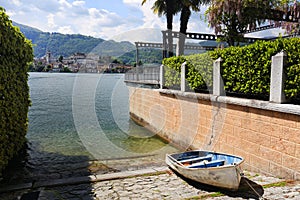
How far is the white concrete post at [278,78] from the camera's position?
17.5 feet

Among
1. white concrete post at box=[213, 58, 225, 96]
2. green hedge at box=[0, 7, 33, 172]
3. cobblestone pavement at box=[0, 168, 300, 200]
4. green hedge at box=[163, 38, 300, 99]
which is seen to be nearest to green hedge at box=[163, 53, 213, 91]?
green hedge at box=[163, 38, 300, 99]

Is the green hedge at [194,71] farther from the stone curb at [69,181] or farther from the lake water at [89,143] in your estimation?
the stone curb at [69,181]

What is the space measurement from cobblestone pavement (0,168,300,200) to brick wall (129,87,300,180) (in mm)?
421

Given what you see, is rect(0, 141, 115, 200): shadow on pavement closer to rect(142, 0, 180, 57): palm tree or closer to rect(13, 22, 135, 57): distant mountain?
rect(13, 22, 135, 57): distant mountain

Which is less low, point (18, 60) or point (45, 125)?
point (18, 60)

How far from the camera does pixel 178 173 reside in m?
5.96

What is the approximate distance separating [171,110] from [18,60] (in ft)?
21.2

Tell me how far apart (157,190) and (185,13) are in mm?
12650

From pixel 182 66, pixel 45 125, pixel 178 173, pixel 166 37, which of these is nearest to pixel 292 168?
pixel 178 173

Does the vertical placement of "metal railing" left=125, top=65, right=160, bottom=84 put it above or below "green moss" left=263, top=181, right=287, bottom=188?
above

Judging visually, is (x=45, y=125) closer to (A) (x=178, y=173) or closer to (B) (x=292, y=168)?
(A) (x=178, y=173)

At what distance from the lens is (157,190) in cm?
520

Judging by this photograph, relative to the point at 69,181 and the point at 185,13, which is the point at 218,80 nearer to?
the point at 69,181

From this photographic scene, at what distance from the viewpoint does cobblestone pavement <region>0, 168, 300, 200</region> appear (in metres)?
4.72
